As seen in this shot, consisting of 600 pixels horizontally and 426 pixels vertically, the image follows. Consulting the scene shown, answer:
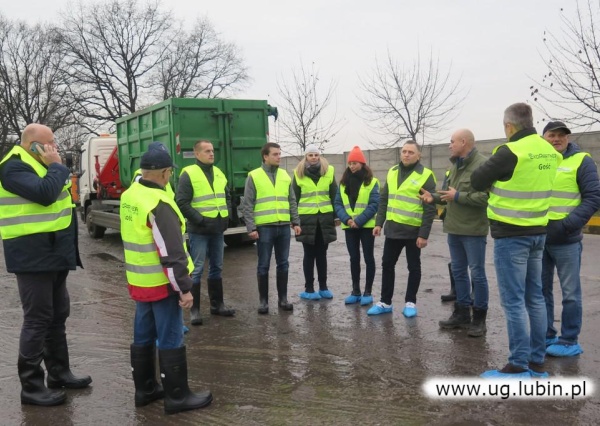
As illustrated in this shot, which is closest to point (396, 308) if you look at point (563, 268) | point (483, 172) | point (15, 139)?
point (563, 268)

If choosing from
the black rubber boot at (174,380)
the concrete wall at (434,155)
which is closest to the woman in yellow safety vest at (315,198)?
the black rubber boot at (174,380)

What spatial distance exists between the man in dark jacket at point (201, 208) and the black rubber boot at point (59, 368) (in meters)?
1.76

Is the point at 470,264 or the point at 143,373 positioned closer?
the point at 143,373

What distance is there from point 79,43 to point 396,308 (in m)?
37.9

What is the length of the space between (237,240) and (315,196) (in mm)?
5659

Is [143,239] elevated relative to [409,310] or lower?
elevated

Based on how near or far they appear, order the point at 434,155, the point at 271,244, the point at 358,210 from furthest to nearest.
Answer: the point at 434,155 < the point at 358,210 < the point at 271,244

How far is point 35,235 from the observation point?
390 centimetres

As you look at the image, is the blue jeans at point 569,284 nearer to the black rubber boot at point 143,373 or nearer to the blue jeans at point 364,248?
the blue jeans at point 364,248

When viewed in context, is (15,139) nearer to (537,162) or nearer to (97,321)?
(97,321)

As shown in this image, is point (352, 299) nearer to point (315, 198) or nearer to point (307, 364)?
point (315, 198)

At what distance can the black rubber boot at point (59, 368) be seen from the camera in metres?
4.20

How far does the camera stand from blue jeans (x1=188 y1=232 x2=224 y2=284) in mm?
5957

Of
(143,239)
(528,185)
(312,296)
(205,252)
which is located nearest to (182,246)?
(143,239)
